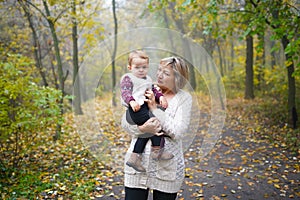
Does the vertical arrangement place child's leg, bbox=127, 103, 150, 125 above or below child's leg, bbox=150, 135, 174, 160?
above

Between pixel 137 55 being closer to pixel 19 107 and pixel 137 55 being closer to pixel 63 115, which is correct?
pixel 19 107

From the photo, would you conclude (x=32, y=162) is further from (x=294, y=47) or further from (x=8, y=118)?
(x=294, y=47)

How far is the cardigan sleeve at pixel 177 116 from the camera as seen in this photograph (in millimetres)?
1758

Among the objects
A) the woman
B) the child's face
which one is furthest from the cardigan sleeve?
the child's face

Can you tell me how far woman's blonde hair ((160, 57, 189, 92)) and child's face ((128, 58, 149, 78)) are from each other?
0.54 feet

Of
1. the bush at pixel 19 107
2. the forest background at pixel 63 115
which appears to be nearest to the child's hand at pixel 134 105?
the forest background at pixel 63 115

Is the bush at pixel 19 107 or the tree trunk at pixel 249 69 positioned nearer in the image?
the bush at pixel 19 107

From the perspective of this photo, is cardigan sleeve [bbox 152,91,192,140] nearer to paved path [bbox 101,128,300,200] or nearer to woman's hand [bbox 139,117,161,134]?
woman's hand [bbox 139,117,161,134]

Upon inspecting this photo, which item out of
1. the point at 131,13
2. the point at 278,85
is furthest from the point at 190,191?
the point at 131,13

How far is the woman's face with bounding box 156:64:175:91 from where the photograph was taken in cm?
183

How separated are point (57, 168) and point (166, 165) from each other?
397 cm

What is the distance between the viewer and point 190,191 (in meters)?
4.63

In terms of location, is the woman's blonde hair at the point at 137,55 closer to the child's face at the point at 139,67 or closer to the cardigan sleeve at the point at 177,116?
the child's face at the point at 139,67

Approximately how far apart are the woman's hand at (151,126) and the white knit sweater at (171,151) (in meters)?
0.06
